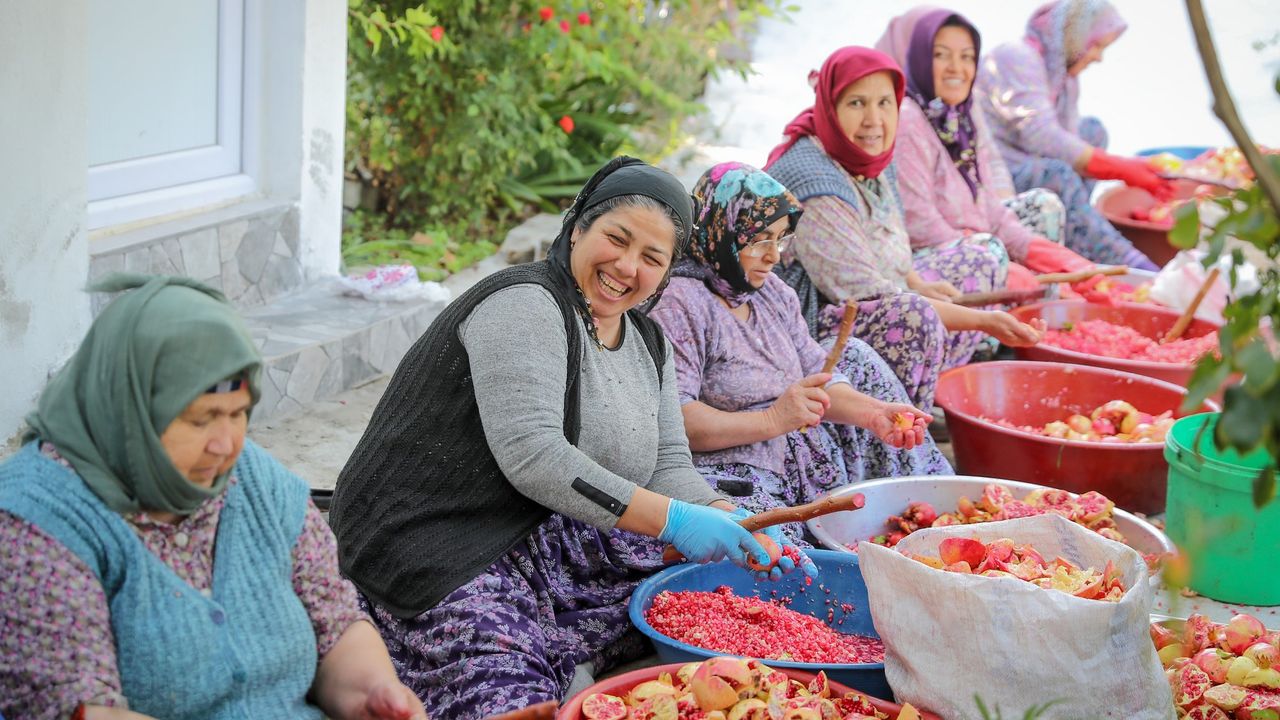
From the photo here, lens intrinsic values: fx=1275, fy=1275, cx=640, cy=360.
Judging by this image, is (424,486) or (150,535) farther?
(424,486)

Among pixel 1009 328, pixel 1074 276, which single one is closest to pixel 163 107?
pixel 1009 328

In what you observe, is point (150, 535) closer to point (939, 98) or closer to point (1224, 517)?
point (1224, 517)

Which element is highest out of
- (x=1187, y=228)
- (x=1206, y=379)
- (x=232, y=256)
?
(x=1187, y=228)

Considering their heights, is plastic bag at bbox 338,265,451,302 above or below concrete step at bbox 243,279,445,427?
above

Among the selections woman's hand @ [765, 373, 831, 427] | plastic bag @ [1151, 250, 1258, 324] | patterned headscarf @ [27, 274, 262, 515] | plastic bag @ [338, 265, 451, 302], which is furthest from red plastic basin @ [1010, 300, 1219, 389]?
patterned headscarf @ [27, 274, 262, 515]

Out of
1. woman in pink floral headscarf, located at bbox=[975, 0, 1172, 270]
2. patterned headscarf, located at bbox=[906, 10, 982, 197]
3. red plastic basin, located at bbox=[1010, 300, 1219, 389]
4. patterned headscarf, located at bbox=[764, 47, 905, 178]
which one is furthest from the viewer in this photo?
woman in pink floral headscarf, located at bbox=[975, 0, 1172, 270]

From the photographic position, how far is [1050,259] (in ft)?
16.8

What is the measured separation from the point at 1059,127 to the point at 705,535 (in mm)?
4301

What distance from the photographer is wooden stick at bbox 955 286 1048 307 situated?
4270 millimetres

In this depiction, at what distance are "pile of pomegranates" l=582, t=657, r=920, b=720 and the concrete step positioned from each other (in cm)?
196

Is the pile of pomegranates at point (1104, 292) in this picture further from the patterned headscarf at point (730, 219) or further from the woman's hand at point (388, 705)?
the woman's hand at point (388, 705)

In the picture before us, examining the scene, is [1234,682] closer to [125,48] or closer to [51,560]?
[51,560]

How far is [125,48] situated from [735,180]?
1949 mm

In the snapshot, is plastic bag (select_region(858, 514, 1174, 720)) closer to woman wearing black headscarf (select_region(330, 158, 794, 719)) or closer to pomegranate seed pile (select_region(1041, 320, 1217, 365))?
woman wearing black headscarf (select_region(330, 158, 794, 719))
